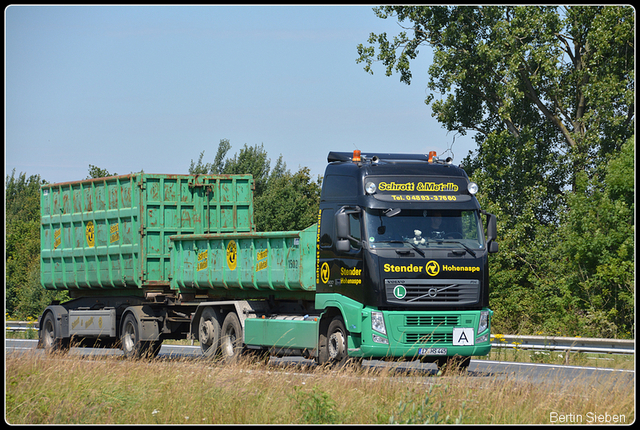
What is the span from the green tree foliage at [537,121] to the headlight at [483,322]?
529 inches

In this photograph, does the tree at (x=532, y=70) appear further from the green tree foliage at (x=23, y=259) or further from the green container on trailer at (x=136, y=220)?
the green tree foliage at (x=23, y=259)

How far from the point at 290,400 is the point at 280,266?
6140 mm

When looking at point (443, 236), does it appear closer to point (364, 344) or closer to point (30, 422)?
point (364, 344)

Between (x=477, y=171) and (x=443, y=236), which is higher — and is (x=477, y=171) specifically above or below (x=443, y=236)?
above

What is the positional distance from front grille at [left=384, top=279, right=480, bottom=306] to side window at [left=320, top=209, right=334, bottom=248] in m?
1.57

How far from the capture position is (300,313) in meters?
15.2

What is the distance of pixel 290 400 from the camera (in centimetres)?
895

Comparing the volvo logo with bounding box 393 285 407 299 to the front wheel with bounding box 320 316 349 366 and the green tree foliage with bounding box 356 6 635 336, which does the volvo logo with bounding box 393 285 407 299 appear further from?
the green tree foliage with bounding box 356 6 635 336

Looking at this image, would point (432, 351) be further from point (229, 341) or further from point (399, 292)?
point (229, 341)

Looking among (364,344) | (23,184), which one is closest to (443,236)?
(364,344)

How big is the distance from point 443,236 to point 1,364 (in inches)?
266

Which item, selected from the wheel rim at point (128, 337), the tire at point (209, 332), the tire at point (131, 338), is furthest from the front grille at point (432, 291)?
the wheel rim at point (128, 337)

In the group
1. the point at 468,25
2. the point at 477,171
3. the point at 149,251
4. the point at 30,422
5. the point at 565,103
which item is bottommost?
the point at 30,422

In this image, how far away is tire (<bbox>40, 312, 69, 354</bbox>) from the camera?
19656mm
